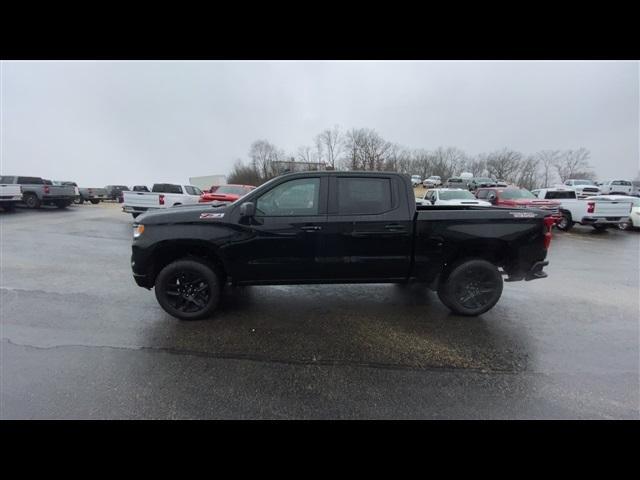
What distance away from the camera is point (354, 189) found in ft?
12.4

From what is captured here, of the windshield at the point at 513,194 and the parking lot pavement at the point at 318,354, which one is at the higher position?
the windshield at the point at 513,194

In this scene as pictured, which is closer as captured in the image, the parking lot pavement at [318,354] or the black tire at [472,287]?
the parking lot pavement at [318,354]

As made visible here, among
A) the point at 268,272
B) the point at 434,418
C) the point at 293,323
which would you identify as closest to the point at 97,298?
the point at 268,272

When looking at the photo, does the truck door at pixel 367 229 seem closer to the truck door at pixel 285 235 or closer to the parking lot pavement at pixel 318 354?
the truck door at pixel 285 235

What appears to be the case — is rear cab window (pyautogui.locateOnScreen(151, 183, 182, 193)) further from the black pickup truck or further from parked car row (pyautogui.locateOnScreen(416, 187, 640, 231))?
the black pickup truck

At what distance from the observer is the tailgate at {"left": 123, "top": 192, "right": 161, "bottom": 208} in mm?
11430

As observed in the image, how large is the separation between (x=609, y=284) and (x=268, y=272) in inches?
254

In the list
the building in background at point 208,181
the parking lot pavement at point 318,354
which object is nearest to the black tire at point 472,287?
the parking lot pavement at point 318,354

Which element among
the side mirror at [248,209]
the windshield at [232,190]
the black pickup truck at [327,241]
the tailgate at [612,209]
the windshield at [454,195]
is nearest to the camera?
the side mirror at [248,209]

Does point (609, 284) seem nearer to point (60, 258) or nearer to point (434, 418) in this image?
point (434, 418)

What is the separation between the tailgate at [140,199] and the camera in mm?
11430

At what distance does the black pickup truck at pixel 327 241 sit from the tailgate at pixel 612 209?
10.4 m

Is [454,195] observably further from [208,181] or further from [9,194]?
[208,181]

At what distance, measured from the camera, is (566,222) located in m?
11.8
